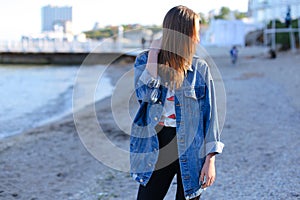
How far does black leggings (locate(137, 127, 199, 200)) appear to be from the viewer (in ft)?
8.65

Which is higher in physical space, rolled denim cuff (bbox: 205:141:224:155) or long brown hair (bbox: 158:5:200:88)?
long brown hair (bbox: 158:5:200:88)

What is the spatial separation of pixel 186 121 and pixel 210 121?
16 centimetres

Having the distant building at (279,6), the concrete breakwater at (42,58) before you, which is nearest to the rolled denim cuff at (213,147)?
the distant building at (279,6)

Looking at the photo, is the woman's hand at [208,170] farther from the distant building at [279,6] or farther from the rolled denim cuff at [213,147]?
the distant building at [279,6]

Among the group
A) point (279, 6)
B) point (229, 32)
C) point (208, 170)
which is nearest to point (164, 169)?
point (208, 170)

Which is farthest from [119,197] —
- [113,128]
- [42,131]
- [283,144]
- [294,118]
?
[42,131]

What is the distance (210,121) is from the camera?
2.64 metres

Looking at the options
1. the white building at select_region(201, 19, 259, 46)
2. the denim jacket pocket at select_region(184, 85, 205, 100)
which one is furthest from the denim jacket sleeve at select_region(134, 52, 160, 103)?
the white building at select_region(201, 19, 259, 46)

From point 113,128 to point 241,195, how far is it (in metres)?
5.16

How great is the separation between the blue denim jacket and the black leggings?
0.04 metres

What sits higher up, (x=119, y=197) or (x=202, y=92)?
(x=202, y=92)

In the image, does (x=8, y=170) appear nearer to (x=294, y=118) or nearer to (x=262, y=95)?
(x=294, y=118)

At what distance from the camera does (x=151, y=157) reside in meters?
2.65

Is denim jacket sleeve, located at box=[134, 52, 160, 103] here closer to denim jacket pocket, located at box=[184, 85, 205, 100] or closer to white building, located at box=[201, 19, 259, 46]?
denim jacket pocket, located at box=[184, 85, 205, 100]
